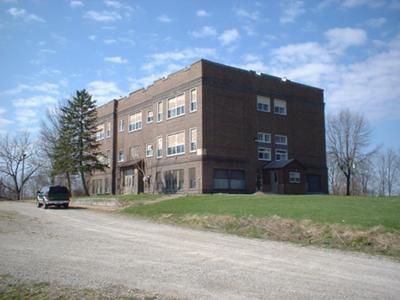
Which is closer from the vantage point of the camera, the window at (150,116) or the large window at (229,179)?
the large window at (229,179)

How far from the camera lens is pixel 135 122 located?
49.6m

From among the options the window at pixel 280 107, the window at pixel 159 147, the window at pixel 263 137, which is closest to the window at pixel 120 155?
the window at pixel 159 147

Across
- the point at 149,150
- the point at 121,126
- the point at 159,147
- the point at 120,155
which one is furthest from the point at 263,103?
the point at 120,155

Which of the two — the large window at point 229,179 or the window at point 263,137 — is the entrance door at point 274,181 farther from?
the window at point 263,137

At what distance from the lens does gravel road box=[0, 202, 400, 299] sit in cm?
850

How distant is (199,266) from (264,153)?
31.5 meters

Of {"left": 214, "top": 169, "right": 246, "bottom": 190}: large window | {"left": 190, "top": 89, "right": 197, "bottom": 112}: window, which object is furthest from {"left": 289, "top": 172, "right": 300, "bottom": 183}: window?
{"left": 190, "top": 89, "right": 197, "bottom": 112}: window

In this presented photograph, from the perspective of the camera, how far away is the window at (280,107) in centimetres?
4334

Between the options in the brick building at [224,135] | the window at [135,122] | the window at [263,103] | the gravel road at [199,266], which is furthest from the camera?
the window at [135,122]

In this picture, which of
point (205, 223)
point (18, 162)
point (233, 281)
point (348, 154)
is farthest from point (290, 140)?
point (18, 162)

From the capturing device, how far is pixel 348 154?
6097 cm

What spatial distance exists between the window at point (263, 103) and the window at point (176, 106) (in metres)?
7.54

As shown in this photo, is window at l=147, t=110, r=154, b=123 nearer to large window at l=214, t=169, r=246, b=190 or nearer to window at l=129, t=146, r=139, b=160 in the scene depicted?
window at l=129, t=146, r=139, b=160

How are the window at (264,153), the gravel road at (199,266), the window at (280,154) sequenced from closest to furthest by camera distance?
the gravel road at (199,266)
the window at (264,153)
the window at (280,154)
